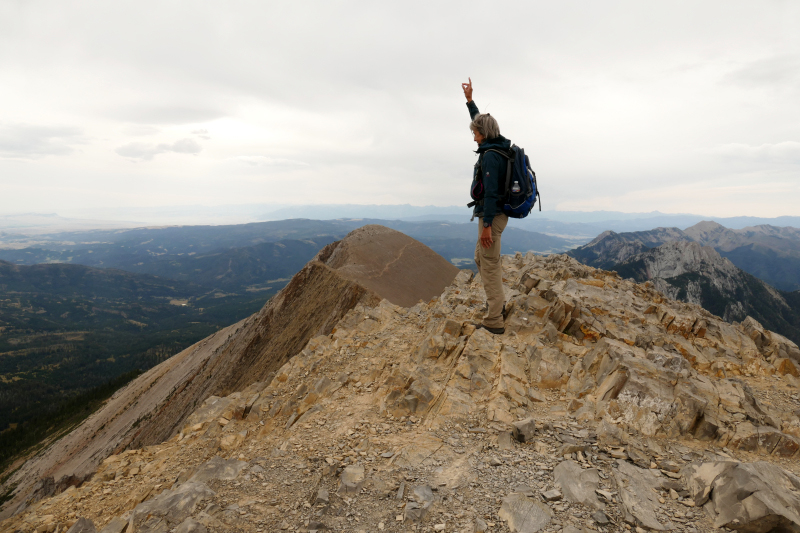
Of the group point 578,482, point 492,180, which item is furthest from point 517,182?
point 578,482

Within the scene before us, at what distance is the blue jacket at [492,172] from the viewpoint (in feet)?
27.2

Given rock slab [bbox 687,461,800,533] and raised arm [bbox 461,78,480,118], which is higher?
raised arm [bbox 461,78,480,118]

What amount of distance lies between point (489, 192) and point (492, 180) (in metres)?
0.29

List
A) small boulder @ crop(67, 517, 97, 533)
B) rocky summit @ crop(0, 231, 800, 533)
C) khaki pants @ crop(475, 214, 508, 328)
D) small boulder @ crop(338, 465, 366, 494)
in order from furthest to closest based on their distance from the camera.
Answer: khaki pants @ crop(475, 214, 508, 328) → small boulder @ crop(67, 517, 97, 533) → small boulder @ crop(338, 465, 366, 494) → rocky summit @ crop(0, 231, 800, 533)

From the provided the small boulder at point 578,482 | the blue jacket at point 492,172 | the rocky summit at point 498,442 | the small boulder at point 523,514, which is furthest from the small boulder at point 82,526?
the blue jacket at point 492,172

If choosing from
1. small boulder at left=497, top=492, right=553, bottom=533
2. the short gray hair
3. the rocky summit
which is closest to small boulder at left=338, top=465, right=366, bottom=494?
the rocky summit

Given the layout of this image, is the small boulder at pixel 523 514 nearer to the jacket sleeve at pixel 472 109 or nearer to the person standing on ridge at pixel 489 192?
the person standing on ridge at pixel 489 192

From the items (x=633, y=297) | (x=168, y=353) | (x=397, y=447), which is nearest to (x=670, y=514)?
(x=397, y=447)

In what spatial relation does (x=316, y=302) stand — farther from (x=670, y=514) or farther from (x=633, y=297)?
(x=670, y=514)

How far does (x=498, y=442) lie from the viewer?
6.75 metres

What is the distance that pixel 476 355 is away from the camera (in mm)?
9820

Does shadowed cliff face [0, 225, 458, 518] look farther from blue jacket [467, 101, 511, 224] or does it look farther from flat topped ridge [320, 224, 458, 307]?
blue jacket [467, 101, 511, 224]

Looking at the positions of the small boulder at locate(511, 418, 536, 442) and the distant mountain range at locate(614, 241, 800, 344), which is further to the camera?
the distant mountain range at locate(614, 241, 800, 344)

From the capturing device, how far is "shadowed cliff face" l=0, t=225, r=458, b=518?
30875mm
